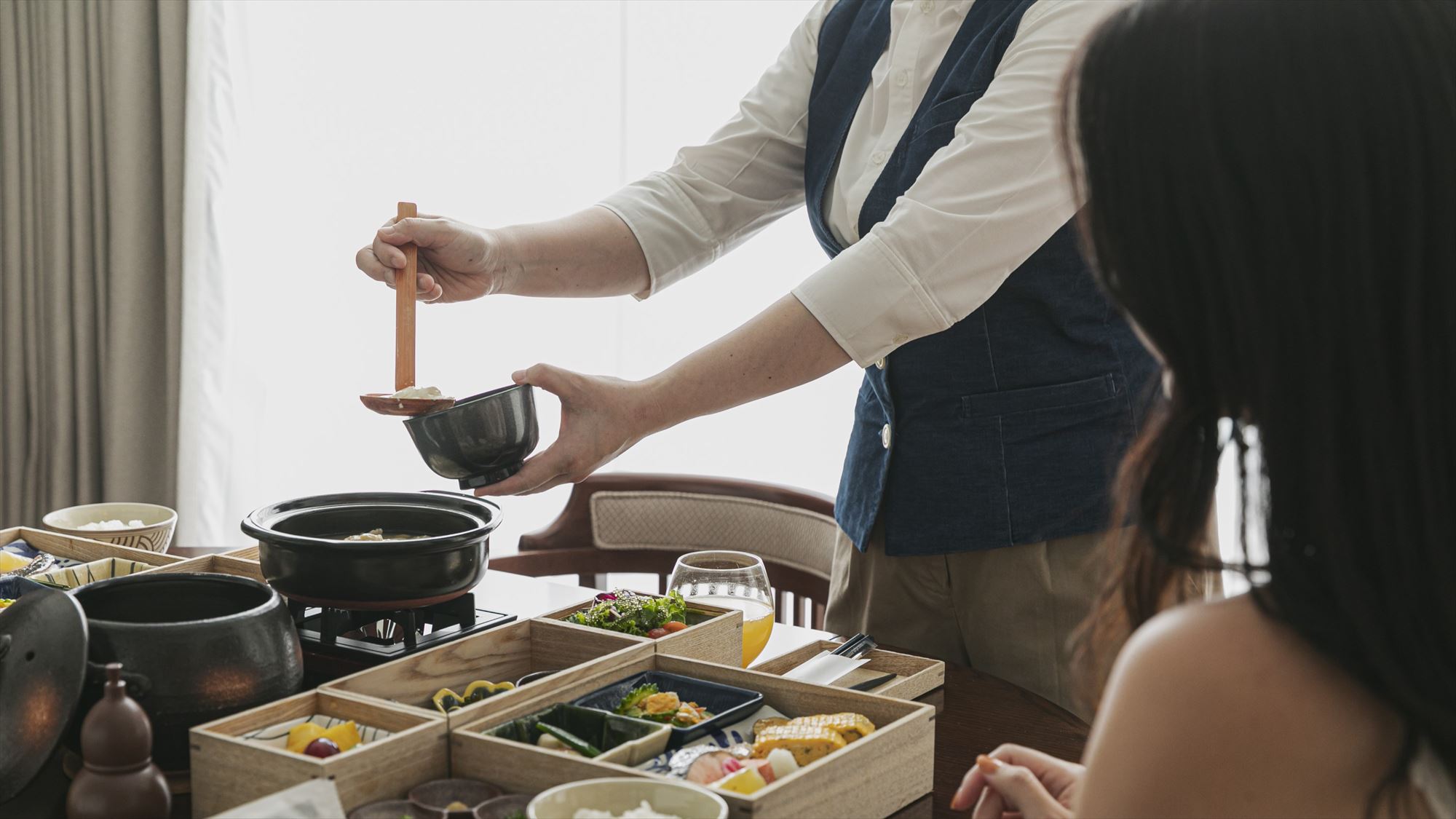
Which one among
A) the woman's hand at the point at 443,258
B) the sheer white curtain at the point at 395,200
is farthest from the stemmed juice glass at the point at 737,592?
the sheer white curtain at the point at 395,200

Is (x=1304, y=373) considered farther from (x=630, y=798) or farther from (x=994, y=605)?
(x=994, y=605)

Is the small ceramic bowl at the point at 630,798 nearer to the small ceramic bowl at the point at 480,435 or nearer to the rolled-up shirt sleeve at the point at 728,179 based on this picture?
the small ceramic bowl at the point at 480,435

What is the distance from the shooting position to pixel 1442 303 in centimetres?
71

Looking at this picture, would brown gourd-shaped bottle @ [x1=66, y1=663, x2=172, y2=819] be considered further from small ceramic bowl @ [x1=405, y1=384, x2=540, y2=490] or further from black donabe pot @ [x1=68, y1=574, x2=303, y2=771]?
small ceramic bowl @ [x1=405, y1=384, x2=540, y2=490]

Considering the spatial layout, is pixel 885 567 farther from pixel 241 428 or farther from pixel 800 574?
pixel 241 428

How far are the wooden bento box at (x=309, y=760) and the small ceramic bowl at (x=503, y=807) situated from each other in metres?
0.08

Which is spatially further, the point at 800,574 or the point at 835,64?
the point at 800,574

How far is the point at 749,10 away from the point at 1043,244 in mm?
1842

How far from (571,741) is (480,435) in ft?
1.41

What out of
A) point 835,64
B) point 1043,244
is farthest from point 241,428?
point 1043,244

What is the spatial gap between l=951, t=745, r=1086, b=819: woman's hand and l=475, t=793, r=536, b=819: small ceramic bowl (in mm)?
362

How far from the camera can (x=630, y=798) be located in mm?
931

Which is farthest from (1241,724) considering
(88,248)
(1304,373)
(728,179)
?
(88,248)

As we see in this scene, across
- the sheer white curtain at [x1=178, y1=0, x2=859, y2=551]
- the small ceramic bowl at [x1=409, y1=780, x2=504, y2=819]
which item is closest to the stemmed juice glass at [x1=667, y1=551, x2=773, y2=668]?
the small ceramic bowl at [x1=409, y1=780, x2=504, y2=819]
